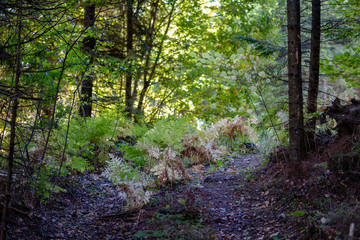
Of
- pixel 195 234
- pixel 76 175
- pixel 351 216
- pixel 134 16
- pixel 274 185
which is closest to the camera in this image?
pixel 351 216

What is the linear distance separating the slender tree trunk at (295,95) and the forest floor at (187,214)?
1.73 feet

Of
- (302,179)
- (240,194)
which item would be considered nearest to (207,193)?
(240,194)

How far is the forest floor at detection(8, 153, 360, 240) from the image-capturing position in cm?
368

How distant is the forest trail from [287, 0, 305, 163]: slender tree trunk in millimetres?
878

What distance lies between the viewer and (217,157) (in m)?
7.92

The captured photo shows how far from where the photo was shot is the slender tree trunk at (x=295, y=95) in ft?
15.7

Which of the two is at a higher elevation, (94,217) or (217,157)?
(217,157)

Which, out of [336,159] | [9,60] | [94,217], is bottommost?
[94,217]

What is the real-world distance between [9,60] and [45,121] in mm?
1222

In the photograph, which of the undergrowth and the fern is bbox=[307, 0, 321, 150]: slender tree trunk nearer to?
the undergrowth

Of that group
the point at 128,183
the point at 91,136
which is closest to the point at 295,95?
the point at 128,183

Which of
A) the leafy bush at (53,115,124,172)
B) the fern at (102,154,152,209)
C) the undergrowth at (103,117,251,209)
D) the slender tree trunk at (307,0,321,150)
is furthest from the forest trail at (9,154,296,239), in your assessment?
the slender tree trunk at (307,0,321,150)

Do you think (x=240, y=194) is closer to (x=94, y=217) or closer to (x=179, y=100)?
(x=94, y=217)

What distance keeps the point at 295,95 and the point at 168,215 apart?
274cm
